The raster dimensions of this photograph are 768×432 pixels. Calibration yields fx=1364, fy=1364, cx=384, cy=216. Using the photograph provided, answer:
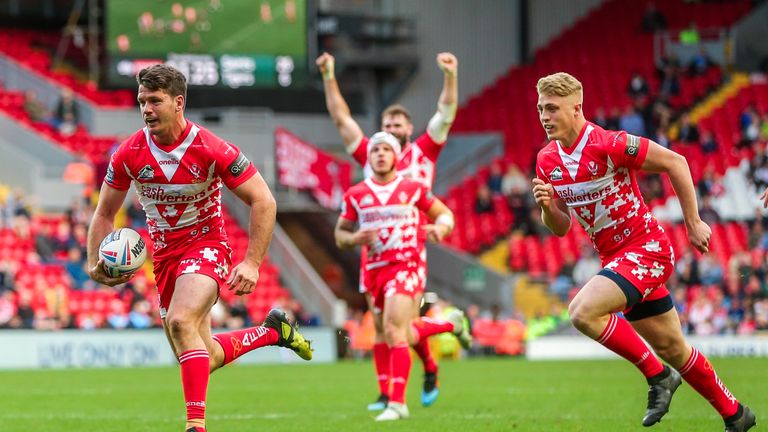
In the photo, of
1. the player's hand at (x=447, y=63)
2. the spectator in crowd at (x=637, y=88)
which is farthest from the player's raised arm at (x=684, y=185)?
the spectator in crowd at (x=637, y=88)

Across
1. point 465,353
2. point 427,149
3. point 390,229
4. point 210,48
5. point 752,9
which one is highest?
point 752,9

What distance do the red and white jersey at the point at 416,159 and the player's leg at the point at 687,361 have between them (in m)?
4.51

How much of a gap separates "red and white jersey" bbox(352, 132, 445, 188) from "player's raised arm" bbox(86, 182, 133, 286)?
416 cm

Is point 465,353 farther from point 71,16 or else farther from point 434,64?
point 71,16

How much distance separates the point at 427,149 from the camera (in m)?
12.9

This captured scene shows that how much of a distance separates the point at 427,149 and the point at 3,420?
454 cm

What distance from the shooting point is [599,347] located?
24641 mm

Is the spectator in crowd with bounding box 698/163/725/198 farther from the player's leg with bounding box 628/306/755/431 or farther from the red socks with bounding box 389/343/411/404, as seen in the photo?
the player's leg with bounding box 628/306/755/431

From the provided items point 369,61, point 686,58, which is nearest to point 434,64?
point 369,61

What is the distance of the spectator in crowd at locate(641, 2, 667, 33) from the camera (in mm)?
36594

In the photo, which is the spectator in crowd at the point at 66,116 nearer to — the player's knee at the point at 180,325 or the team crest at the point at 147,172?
the team crest at the point at 147,172

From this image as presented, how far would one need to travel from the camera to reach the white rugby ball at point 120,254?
8.42 metres

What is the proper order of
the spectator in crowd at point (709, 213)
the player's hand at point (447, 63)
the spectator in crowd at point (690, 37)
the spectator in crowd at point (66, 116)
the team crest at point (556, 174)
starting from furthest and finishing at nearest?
1. the spectator in crowd at point (690, 37)
2. the spectator in crowd at point (66, 116)
3. the spectator in crowd at point (709, 213)
4. the player's hand at point (447, 63)
5. the team crest at point (556, 174)

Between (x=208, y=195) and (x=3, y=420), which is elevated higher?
(x=208, y=195)
